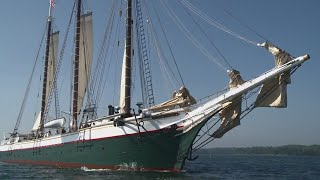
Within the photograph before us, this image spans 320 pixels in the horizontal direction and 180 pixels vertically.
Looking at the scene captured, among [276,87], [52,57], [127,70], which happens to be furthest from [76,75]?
[276,87]

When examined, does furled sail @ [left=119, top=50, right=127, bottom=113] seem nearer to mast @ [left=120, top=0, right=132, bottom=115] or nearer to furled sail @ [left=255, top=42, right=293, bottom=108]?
mast @ [left=120, top=0, right=132, bottom=115]

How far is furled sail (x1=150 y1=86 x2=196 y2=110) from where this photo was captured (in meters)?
31.6

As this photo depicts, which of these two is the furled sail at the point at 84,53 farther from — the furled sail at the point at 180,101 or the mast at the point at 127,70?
the furled sail at the point at 180,101

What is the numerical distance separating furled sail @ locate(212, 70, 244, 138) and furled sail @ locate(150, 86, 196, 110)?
2574 millimetres

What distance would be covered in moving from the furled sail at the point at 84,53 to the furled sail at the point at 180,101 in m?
16.7

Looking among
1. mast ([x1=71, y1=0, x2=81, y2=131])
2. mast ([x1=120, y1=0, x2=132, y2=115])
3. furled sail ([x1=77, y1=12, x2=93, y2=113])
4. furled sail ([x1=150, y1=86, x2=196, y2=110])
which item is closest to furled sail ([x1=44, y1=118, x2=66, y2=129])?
mast ([x1=71, y1=0, x2=81, y2=131])

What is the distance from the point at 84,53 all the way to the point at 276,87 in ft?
86.9

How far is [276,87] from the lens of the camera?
28.1m

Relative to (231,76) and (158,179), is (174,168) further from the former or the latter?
(231,76)

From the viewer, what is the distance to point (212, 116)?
30.1 meters

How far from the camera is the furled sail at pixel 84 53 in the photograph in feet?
155

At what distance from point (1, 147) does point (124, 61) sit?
3882 cm

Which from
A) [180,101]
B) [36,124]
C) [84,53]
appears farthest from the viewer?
[36,124]

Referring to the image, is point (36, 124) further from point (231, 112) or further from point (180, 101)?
point (231, 112)
